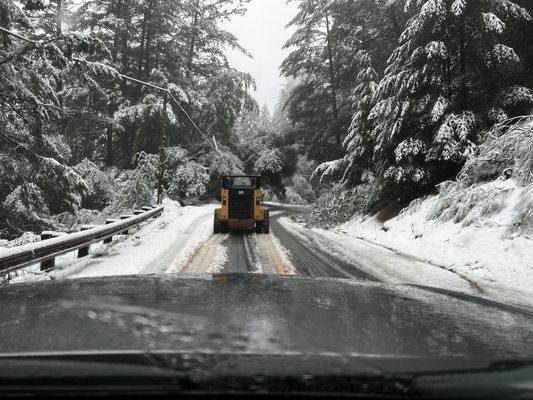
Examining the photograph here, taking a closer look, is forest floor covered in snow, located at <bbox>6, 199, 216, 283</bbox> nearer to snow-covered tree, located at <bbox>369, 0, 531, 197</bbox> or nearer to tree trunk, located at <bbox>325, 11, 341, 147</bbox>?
snow-covered tree, located at <bbox>369, 0, 531, 197</bbox>

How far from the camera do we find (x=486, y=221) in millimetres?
9750

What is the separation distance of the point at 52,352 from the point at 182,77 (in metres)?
33.8

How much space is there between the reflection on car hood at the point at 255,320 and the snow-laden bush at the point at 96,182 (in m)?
22.0

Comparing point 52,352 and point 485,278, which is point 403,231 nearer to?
point 485,278

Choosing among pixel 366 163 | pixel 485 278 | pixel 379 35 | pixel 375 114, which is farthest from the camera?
pixel 379 35

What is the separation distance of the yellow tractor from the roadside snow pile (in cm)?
420

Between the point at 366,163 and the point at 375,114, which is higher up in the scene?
the point at 375,114

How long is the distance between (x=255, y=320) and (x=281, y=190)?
35.1 m

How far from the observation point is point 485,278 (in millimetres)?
7797

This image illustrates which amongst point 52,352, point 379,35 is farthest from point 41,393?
point 379,35

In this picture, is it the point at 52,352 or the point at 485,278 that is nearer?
the point at 52,352

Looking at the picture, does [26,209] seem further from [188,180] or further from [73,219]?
[188,180]

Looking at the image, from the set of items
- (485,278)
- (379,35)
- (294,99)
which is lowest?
(485,278)

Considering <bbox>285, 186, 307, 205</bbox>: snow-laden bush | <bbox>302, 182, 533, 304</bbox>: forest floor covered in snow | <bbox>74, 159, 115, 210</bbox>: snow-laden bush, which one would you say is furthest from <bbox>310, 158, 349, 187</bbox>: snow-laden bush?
<bbox>285, 186, 307, 205</bbox>: snow-laden bush
